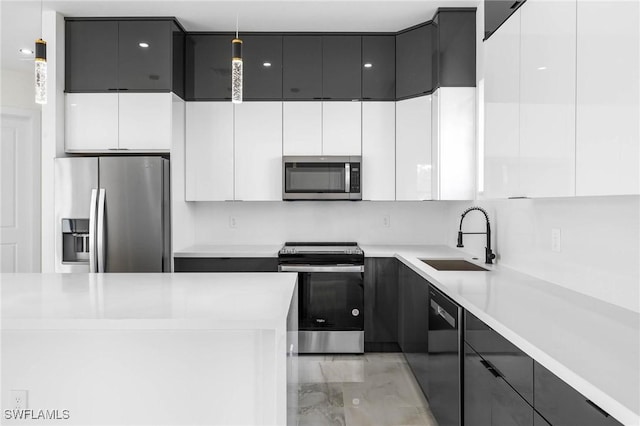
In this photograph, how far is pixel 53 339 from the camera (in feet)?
5.59

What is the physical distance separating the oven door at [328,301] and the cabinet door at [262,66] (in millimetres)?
1535

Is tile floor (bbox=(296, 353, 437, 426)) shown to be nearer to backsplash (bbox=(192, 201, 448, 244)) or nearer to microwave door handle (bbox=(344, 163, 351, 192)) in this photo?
backsplash (bbox=(192, 201, 448, 244))

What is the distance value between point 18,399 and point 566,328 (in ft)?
6.78

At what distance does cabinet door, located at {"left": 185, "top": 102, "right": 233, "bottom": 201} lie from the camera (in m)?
3.74

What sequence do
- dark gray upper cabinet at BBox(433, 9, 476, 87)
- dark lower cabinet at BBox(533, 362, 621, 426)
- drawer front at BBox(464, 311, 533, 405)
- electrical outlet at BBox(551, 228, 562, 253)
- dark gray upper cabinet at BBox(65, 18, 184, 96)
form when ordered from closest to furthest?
dark lower cabinet at BBox(533, 362, 621, 426) → drawer front at BBox(464, 311, 533, 405) → electrical outlet at BBox(551, 228, 562, 253) → dark gray upper cabinet at BBox(433, 9, 476, 87) → dark gray upper cabinet at BBox(65, 18, 184, 96)

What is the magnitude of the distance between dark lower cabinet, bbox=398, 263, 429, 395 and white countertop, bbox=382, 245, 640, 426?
0.33 metres

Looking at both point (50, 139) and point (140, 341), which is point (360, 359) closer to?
point (140, 341)

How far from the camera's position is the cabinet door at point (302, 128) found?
3.74 m

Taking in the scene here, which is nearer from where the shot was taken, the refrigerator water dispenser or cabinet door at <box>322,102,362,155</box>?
the refrigerator water dispenser

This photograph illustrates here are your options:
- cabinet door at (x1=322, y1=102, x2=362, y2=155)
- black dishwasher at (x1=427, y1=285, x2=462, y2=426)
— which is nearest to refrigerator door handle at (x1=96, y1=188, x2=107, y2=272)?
cabinet door at (x1=322, y1=102, x2=362, y2=155)

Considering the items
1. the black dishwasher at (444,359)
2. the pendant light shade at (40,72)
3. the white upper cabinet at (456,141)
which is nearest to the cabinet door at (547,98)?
the black dishwasher at (444,359)

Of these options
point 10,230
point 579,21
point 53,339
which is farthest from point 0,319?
point 10,230

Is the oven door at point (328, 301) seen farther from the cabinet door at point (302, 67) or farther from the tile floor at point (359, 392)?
the cabinet door at point (302, 67)

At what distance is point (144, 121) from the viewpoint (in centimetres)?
341
